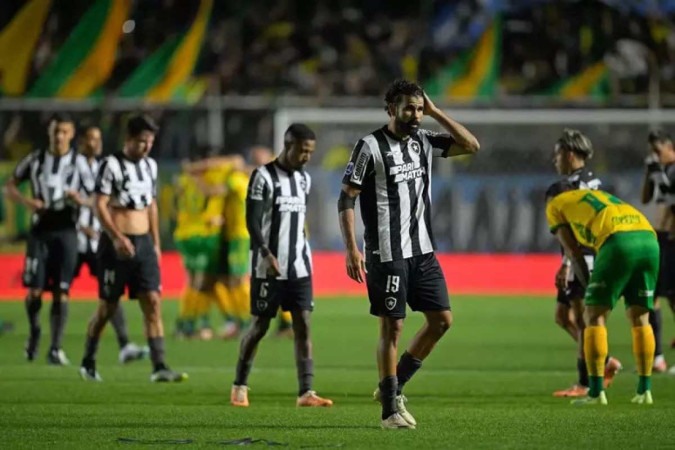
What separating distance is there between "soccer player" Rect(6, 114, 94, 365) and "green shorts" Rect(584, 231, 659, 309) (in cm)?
569

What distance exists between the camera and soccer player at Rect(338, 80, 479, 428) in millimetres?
8945

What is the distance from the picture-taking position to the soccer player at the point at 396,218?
8945 mm

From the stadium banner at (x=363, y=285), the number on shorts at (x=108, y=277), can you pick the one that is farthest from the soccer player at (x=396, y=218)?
the stadium banner at (x=363, y=285)

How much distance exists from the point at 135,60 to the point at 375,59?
503cm

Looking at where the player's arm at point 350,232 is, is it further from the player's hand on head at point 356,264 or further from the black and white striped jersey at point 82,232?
the black and white striped jersey at point 82,232

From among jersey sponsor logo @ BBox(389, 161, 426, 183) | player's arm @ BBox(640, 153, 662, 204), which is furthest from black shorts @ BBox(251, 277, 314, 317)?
player's arm @ BBox(640, 153, 662, 204)

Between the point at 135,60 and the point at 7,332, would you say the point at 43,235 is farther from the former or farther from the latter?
the point at 135,60

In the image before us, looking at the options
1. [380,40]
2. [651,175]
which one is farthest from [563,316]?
[380,40]

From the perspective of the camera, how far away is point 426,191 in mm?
9242

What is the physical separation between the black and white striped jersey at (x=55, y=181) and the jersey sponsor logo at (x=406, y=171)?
566 cm

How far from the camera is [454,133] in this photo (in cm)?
921

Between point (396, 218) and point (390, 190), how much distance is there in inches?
6.8

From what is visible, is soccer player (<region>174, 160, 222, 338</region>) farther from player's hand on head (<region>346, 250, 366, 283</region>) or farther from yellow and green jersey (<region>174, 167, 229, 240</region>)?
player's hand on head (<region>346, 250, 366, 283</region>)

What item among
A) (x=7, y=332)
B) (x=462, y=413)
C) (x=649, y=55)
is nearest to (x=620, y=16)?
(x=649, y=55)
